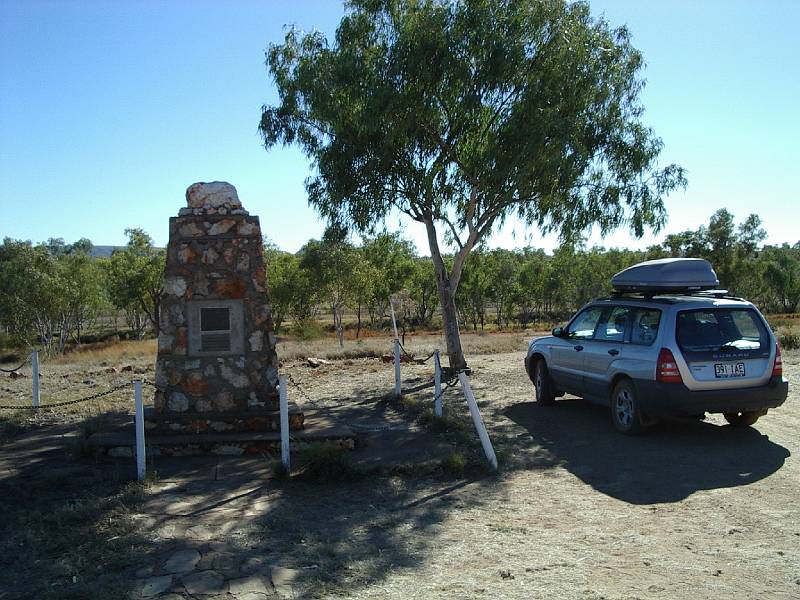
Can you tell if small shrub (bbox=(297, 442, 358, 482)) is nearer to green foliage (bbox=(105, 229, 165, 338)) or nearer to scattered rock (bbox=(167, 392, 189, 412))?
scattered rock (bbox=(167, 392, 189, 412))

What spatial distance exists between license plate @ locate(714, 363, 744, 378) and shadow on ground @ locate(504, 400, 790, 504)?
837mm

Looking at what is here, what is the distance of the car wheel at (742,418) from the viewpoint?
8.92 meters

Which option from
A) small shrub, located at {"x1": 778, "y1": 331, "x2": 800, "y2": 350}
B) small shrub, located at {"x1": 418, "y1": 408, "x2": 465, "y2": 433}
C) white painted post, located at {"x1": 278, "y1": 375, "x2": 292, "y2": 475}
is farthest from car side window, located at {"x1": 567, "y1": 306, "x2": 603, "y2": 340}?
small shrub, located at {"x1": 778, "y1": 331, "x2": 800, "y2": 350}

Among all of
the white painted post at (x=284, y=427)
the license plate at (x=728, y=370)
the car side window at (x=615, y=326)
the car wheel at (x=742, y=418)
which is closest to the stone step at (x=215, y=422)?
the white painted post at (x=284, y=427)

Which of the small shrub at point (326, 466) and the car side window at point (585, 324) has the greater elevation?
the car side window at point (585, 324)

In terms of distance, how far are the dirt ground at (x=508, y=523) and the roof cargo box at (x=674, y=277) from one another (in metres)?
1.80

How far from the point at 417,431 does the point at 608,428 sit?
2478 millimetres

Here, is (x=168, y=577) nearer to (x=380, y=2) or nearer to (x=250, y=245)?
(x=250, y=245)

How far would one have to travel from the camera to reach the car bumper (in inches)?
315

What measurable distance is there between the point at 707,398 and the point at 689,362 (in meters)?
0.44

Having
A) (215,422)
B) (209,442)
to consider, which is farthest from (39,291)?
(209,442)

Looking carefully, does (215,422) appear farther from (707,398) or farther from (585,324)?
(707,398)

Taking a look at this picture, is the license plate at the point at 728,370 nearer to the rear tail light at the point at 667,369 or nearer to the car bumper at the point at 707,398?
the car bumper at the point at 707,398

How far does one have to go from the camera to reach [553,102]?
44.8 feet
